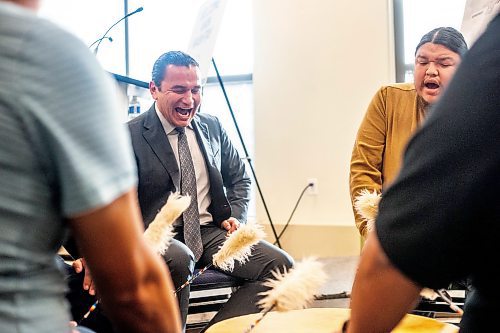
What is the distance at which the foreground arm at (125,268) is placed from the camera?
572 millimetres

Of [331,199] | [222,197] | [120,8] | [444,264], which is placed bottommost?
[331,199]

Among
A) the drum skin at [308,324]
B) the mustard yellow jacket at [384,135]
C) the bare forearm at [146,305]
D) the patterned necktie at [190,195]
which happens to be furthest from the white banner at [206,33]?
the bare forearm at [146,305]

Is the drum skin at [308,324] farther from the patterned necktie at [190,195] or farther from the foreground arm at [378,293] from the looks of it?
the patterned necktie at [190,195]

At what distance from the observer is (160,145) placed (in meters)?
2.30

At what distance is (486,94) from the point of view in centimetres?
54

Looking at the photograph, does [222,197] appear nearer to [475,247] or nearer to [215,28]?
[215,28]

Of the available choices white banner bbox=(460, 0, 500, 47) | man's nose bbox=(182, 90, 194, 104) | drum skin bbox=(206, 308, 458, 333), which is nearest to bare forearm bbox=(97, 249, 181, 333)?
drum skin bbox=(206, 308, 458, 333)

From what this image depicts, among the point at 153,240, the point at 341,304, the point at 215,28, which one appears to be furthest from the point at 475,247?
the point at 215,28

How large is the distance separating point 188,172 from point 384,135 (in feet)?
2.88

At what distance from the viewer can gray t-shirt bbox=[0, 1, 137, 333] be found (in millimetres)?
526

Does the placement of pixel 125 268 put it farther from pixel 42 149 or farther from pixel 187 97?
pixel 187 97

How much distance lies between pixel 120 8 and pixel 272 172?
175 cm

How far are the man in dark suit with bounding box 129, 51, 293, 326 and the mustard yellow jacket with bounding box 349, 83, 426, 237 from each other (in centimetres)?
51

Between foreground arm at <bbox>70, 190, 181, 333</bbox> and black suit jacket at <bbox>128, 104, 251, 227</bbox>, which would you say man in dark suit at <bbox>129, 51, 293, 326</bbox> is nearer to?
black suit jacket at <bbox>128, 104, 251, 227</bbox>
